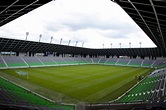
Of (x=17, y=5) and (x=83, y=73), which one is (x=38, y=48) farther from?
(x=17, y=5)

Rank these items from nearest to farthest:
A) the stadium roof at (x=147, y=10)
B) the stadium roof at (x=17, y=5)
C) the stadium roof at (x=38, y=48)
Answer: the stadium roof at (x=147, y=10)
the stadium roof at (x=17, y=5)
the stadium roof at (x=38, y=48)

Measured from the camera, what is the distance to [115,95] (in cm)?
2167

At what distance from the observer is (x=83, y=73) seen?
146ft

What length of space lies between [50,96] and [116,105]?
11.0 meters

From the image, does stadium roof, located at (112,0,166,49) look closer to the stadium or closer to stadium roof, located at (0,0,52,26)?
the stadium

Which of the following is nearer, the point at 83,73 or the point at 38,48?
the point at 83,73

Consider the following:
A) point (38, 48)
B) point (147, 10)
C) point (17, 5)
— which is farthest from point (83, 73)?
point (147, 10)

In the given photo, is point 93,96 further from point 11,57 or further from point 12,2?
point 11,57

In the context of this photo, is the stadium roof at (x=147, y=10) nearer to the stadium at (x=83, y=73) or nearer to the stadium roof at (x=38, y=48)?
the stadium at (x=83, y=73)

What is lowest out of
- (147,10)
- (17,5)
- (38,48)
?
(38,48)

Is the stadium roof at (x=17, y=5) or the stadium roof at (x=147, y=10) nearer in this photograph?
the stadium roof at (x=147, y=10)

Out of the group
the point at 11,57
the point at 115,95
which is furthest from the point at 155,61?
the point at 11,57

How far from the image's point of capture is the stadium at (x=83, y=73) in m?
11.9

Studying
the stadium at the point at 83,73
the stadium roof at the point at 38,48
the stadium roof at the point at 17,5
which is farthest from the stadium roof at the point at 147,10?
the stadium roof at the point at 38,48
